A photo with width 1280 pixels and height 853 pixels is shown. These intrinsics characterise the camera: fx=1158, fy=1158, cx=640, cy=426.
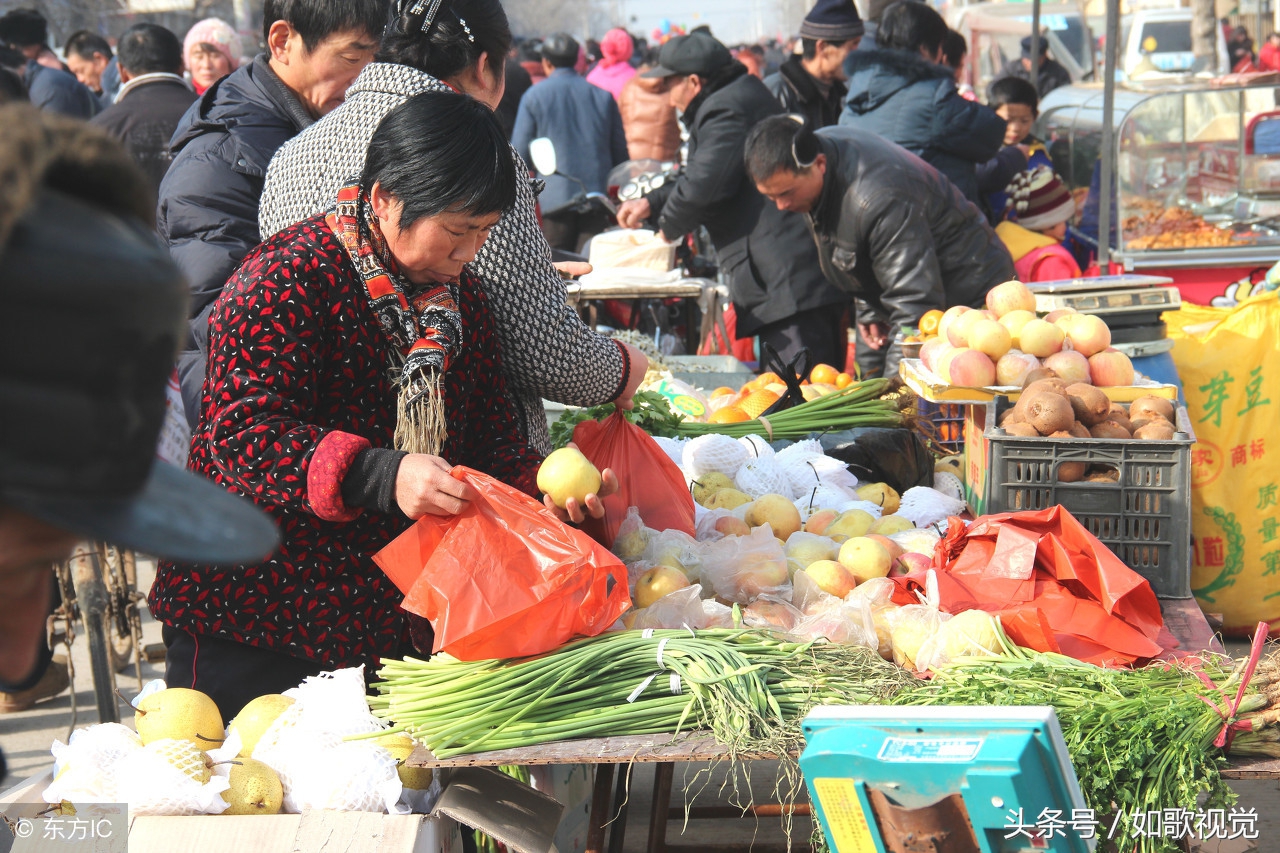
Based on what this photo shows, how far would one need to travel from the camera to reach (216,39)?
502cm

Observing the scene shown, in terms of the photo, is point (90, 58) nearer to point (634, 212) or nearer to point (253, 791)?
point (634, 212)

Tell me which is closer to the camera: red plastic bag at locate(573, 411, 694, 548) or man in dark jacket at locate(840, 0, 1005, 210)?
red plastic bag at locate(573, 411, 694, 548)

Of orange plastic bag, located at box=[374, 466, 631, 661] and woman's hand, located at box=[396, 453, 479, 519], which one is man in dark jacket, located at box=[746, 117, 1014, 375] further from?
woman's hand, located at box=[396, 453, 479, 519]

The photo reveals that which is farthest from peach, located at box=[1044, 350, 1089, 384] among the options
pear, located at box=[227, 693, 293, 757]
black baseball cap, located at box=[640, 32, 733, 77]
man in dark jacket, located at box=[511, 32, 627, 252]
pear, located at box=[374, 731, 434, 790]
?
man in dark jacket, located at box=[511, 32, 627, 252]

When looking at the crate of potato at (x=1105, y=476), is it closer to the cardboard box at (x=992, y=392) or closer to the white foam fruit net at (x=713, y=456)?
the cardboard box at (x=992, y=392)

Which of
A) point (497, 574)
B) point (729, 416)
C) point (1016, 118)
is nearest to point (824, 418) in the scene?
point (729, 416)

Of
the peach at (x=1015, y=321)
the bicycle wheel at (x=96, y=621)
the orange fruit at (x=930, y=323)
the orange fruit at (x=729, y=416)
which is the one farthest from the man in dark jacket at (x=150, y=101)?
the peach at (x=1015, y=321)

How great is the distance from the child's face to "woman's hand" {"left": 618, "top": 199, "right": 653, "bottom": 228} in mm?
2553

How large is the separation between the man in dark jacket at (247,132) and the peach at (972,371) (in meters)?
1.72

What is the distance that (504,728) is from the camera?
2037 millimetres

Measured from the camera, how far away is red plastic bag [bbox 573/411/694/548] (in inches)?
108

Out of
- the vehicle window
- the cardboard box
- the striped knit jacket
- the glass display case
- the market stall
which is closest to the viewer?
the striped knit jacket

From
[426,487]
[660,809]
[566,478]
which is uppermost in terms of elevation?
[426,487]

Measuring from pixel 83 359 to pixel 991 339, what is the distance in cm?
282
